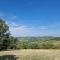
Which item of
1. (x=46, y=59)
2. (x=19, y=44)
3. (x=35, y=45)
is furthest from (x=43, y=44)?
(x=46, y=59)

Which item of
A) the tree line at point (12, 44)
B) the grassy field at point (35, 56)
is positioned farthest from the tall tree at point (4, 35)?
the grassy field at point (35, 56)

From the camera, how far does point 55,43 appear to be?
4412cm

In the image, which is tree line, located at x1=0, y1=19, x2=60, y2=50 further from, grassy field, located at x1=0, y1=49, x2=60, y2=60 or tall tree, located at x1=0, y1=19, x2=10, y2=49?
grassy field, located at x1=0, y1=49, x2=60, y2=60

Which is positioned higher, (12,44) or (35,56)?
(12,44)

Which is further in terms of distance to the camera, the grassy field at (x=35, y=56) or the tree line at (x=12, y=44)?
the tree line at (x=12, y=44)

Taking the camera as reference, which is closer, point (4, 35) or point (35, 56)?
point (35, 56)

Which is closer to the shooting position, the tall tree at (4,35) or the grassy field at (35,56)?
the grassy field at (35,56)

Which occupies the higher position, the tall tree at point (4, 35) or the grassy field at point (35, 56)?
the tall tree at point (4, 35)

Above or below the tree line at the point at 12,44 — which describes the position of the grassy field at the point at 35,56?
below

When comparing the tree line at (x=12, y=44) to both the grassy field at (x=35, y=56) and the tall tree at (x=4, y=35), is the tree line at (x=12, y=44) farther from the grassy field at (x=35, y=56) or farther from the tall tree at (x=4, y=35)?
the grassy field at (x=35, y=56)

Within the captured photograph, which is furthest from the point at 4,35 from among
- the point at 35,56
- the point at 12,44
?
the point at 35,56

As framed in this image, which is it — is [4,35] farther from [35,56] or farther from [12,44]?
[35,56]

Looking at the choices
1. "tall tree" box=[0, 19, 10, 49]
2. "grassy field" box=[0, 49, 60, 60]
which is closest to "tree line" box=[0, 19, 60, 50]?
"tall tree" box=[0, 19, 10, 49]

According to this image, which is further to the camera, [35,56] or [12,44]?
[12,44]
